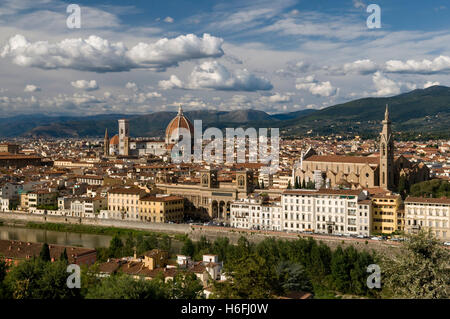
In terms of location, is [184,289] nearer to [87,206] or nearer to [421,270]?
[421,270]

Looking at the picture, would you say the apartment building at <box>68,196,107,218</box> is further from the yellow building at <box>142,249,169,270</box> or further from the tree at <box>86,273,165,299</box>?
the tree at <box>86,273,165,299</box>

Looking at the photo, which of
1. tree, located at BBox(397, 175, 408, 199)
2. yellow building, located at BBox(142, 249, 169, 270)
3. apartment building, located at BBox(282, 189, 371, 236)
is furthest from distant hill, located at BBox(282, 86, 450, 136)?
yellow building, located at BBox(142, 249, 169, 270)

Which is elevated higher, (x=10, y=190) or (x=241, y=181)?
(x=241, y=181)

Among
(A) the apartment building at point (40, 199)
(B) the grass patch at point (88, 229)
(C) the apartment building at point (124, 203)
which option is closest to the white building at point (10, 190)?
(A) the apartment building at point (40, 199)

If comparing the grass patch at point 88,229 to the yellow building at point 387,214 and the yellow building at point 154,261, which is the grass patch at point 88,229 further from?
the yellow building at point 154,261

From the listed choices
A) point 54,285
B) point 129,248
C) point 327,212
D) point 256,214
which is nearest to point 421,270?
point 54,285
